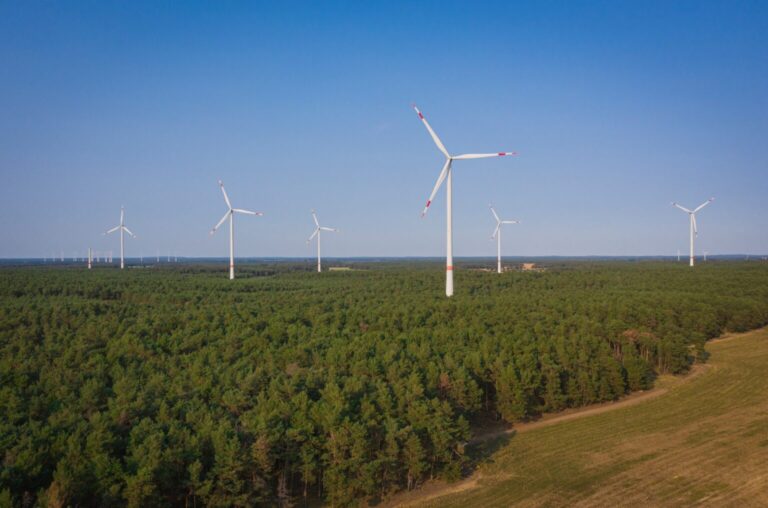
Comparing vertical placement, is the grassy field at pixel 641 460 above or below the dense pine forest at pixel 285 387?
below

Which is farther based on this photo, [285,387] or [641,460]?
[285,387]

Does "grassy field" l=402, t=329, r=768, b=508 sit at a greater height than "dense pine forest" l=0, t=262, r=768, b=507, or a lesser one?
lesser

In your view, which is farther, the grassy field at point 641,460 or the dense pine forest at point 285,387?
the grassy field at point 641,460

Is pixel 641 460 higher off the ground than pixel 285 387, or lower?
lower

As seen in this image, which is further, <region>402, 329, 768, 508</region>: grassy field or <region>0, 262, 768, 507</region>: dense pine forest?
<region>402, 329, 768, 508</region>: grassy field
